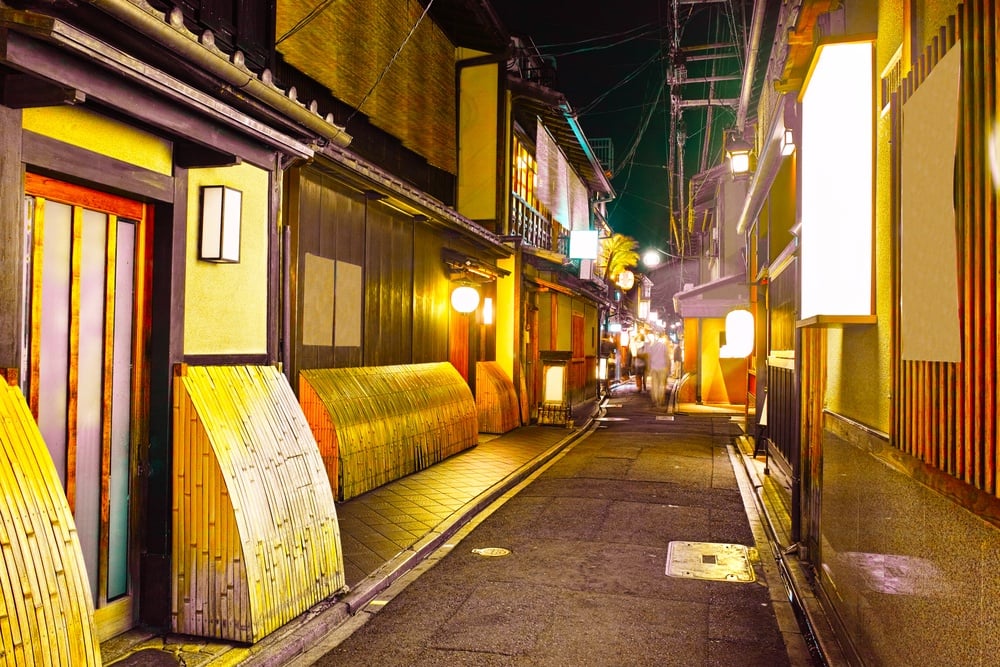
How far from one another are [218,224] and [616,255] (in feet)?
136

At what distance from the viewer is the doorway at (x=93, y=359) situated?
5.65 meters

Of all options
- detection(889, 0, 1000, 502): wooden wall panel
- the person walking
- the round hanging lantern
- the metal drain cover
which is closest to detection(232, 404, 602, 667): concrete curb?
the metal drain cover

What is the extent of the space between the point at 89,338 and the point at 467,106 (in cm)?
1713

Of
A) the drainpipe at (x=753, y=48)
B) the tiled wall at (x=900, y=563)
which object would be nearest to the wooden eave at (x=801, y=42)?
the tiled wall at (x=900, y=563)

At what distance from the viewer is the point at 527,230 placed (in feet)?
83.5

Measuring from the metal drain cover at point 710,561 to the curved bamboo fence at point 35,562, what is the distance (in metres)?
6.30

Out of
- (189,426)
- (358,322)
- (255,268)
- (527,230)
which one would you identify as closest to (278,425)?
(189,426)

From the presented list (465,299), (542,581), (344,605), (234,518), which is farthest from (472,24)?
(234,518)

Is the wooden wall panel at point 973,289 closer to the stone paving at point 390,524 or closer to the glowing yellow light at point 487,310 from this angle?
the stone paving at point 390,524

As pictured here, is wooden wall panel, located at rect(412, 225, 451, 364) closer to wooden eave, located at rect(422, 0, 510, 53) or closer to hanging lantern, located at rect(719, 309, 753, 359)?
wooden eave, located at rect(422, 0, 510, 53)

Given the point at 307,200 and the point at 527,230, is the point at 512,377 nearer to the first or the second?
the point at 527,230

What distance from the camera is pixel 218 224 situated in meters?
6.91

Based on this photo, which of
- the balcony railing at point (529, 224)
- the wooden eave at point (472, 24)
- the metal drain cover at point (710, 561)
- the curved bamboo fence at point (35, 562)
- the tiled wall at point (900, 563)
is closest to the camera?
the tiled wall at point (900, 563)

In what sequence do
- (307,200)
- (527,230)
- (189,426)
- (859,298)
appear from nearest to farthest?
(859,298)
(189,426)
(307,200)
(527,230)
